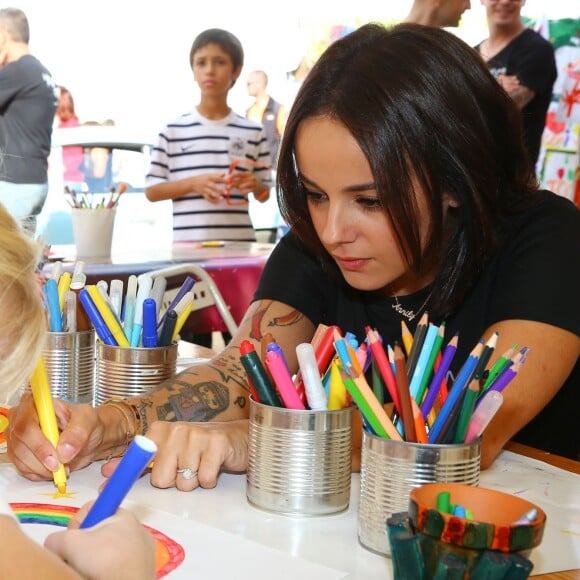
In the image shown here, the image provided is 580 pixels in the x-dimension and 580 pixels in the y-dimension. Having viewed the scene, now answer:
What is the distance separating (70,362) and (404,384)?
523 mm

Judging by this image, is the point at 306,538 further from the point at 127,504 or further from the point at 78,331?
the point at 78,331

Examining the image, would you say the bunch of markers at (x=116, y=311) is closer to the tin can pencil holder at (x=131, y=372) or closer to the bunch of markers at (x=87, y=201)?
the tin can pencil holder at (x=131, y=372)

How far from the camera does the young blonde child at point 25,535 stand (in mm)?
492

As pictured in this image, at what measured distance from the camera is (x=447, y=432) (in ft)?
2.27

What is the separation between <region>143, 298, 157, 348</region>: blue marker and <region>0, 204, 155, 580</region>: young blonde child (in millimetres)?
392

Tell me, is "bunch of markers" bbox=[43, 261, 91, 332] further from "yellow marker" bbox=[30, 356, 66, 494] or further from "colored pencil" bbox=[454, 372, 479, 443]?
"colored pencil" bbox=[454, 372, 479, 443]

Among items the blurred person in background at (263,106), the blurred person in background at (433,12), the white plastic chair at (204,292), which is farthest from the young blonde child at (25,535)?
the blurred person in background at (263,106)

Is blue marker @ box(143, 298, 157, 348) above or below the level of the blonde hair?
below

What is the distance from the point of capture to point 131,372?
1059 mm

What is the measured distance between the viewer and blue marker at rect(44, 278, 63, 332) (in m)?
1.06

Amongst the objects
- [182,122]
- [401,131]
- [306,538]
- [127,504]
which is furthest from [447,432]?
[182,122]

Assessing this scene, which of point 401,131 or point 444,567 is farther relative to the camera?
point 401,131

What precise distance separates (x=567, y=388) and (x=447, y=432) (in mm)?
568

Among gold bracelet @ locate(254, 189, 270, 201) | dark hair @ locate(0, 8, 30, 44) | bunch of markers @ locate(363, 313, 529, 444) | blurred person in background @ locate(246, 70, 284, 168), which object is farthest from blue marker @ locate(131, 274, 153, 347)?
blurred person in background @ locate(246, 70, 284, 168)
